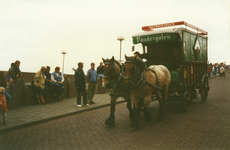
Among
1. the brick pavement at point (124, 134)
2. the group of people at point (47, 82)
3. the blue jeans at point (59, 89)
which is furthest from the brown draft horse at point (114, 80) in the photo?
the blue jeans at point (59, 89)

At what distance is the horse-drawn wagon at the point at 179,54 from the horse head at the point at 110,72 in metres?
2.94

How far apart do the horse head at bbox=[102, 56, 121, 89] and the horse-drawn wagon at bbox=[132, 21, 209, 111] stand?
2938 mm

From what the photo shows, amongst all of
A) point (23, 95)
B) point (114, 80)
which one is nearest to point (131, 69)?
point (114, 80)

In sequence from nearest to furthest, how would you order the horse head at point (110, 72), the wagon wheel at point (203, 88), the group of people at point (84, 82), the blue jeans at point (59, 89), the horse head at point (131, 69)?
the horse head at point (131, 69) < the horse head at point (110, 72) < the group of people at point (84, 82) < the wagon wheel at point (203, 88) < the blue jeans at point (59, 89)

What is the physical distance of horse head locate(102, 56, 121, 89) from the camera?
589cm

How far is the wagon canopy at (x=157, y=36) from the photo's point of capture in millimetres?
7977

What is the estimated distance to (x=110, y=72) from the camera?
19.4 feet

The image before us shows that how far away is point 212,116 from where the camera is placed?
7.51 m

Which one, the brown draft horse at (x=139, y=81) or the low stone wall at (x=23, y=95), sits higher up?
the brown draft horse at (x=139, y=81)

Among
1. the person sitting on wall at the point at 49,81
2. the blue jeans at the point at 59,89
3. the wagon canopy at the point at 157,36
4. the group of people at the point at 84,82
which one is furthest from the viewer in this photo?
the blue jeans at the point at 59,89

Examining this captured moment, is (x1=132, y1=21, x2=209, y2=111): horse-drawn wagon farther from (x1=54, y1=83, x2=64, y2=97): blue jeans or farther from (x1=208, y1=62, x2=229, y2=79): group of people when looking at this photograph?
(x1=208, y1=62, x2=229, y2=79): group of people

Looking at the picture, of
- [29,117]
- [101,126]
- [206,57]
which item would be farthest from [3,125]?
[206,57]

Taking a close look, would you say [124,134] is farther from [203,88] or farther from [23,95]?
[203,88]

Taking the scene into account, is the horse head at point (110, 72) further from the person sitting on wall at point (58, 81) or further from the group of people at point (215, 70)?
the group of people at point (215, 70)
